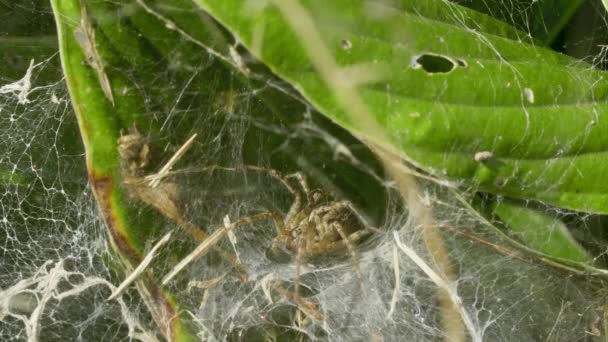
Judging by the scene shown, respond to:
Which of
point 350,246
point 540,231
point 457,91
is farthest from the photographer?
point 350,246

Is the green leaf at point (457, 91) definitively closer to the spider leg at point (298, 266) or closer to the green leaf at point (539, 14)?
the green leaf at point (539, 14)

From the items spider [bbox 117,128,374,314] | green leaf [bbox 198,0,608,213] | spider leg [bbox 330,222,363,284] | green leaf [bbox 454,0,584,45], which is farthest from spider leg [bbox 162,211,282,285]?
green leaf [bbox 454,0,584,45]

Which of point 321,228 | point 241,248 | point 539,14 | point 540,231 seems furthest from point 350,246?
point 539,14

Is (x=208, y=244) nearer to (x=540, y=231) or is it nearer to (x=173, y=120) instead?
(x=173, y=120)

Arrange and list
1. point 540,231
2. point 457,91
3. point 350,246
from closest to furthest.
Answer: point 457,91
point 540,231
point 350,246

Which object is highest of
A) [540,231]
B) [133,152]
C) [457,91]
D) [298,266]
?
[457,91]

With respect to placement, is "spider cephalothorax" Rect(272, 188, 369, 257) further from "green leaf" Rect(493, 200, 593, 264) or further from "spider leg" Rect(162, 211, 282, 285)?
"green leaf" Rect(493, 200, 593, 264)

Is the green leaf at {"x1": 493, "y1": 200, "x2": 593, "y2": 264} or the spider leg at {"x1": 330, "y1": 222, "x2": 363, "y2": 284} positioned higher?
the green leaf at {"x1": 493, "y1": 200, "x2": 593, "y2": 264}
